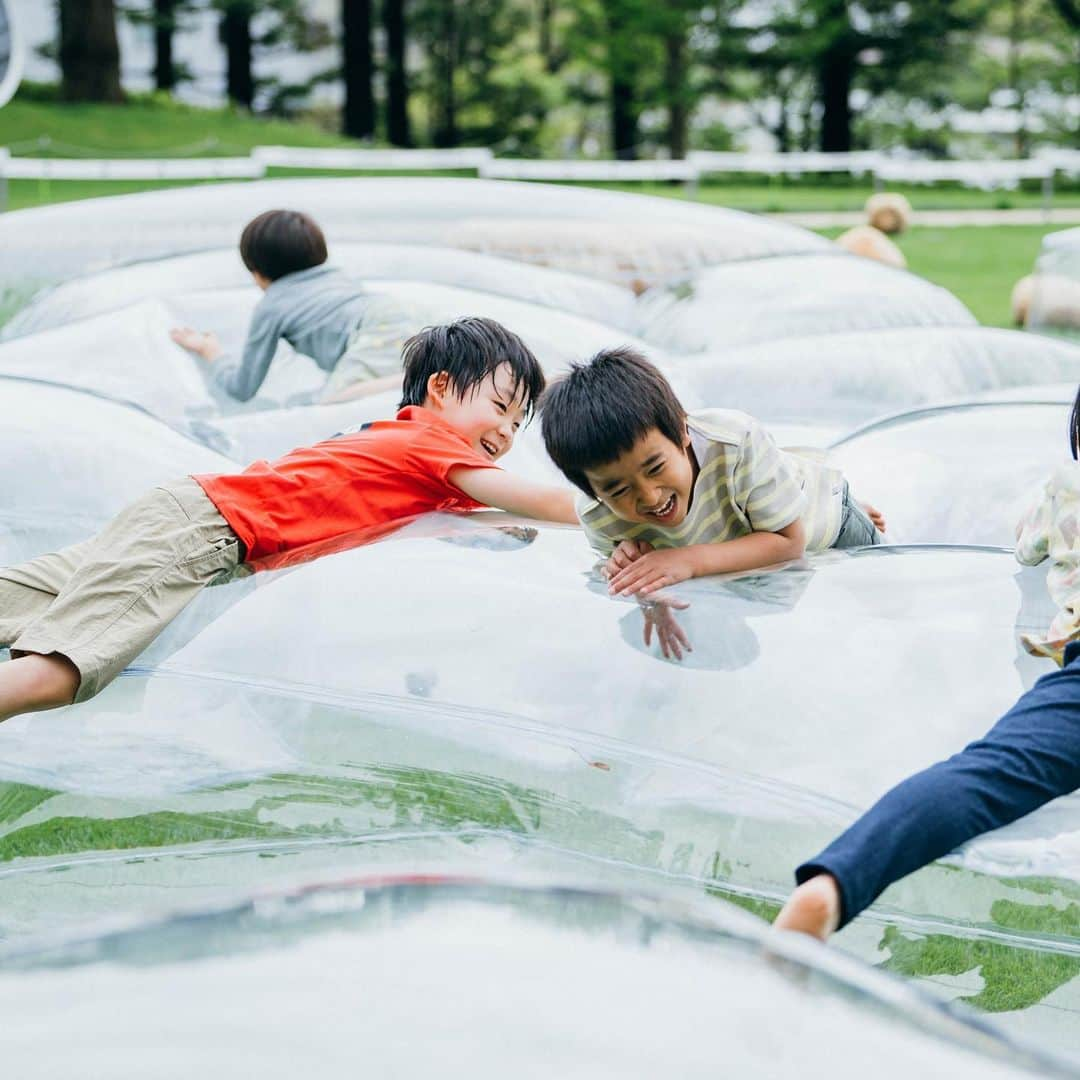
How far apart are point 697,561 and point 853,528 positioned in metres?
0.42

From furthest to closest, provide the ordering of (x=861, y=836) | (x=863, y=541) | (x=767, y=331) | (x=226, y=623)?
(x=767, y=331)
(x=863, y=541)
(x=226, y=623)
(x=861, y=836)

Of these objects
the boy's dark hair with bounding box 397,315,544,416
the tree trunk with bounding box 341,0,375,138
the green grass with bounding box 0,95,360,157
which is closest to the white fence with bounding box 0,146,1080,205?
the green grass with bounding box 0,95,360,157

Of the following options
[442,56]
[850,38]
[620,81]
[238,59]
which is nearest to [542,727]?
[620,81]

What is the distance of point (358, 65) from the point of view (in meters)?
18.3

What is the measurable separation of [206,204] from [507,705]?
14.6 feet

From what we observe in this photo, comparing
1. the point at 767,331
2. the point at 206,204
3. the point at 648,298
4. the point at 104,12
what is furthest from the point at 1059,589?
the point at 104,12

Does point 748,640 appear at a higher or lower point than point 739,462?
lower

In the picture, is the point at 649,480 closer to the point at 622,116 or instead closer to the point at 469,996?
the point at 469,996

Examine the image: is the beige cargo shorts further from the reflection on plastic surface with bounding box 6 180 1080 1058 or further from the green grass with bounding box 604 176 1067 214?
the green grass with bounding box 604 176 1067 214

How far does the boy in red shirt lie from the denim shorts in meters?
0.43

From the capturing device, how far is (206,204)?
602 cm

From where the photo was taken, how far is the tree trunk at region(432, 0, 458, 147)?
20766 mm

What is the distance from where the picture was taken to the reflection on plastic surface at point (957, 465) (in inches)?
110

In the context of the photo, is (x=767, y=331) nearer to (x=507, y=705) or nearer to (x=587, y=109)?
(x=507, y=705)
